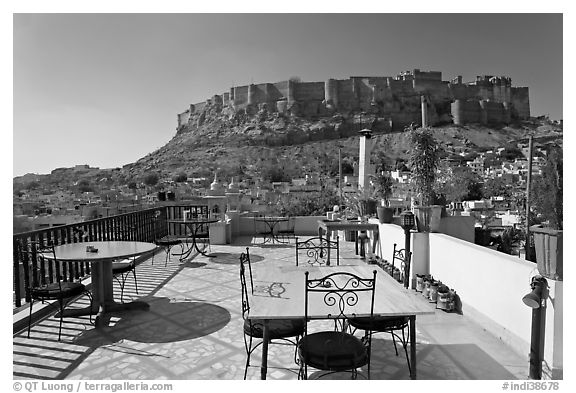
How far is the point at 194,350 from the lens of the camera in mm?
2611

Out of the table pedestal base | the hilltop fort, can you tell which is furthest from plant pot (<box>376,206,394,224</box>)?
the hilltop fort

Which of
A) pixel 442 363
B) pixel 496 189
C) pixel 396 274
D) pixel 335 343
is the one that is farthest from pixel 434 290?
pixel 496 189

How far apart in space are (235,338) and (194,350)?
0.35m

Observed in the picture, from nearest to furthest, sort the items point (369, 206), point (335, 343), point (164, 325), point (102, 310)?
point (335, 343)
point (164, 325)
point (102, 310)
point (369, 206)

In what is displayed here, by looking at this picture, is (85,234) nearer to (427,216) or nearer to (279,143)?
(427,216)

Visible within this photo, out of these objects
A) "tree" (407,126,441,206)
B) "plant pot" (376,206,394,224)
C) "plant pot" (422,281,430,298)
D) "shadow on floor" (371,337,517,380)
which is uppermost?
"tree" (407,126,441,206)

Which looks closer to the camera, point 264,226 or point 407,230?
point 407,230

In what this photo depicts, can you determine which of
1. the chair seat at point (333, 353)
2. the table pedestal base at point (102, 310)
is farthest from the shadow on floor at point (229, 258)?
the chair seat at point (333, 353)

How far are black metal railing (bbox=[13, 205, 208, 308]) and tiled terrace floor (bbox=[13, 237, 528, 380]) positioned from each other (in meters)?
0.54

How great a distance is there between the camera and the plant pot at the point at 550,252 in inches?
77.2

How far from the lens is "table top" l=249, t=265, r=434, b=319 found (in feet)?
6.15

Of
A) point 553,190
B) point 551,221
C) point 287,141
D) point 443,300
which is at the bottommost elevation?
point 443,300

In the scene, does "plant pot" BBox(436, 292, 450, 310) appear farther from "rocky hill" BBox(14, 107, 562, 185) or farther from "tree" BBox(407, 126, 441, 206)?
"rocky hill" BBox(14, 107, 562, 185)

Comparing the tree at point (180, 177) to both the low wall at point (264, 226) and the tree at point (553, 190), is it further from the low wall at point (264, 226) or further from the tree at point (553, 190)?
the tree at point (553, 190)
